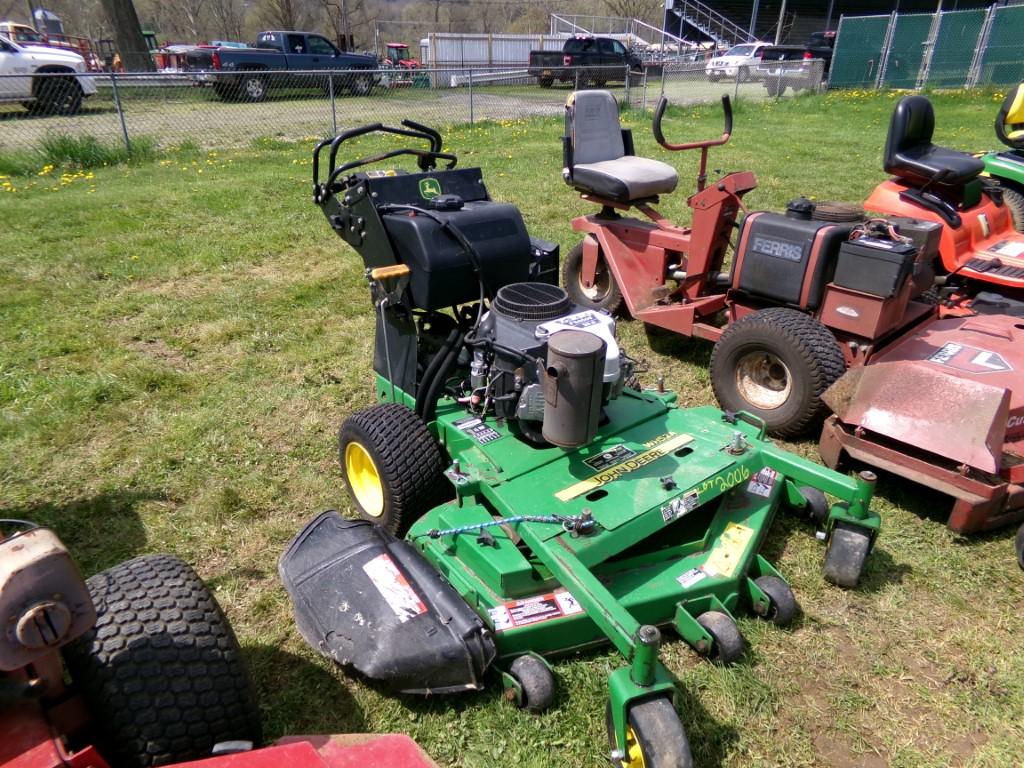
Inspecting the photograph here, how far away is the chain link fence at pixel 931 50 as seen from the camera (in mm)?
18797

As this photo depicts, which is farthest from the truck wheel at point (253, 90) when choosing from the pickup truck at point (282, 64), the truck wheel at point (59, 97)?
the truck wheel at point (59, 97)

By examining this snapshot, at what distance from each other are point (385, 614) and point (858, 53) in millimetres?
23229

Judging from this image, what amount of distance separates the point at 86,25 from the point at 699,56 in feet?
141

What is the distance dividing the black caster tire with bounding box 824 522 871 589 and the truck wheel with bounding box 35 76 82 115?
14899 mm

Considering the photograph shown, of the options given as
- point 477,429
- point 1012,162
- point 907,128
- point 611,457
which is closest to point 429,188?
point 477,429

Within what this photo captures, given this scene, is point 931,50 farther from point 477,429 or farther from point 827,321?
point 477,429

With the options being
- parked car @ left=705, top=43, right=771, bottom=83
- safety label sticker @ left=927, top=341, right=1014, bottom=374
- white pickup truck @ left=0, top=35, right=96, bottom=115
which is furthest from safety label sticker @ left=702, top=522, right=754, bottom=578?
parked car @ left=705, top=43, right=771, bottom=83

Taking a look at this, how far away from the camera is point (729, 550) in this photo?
2707 millimetres

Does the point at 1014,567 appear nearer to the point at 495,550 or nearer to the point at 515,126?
the point at 495,550

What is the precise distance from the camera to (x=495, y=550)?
2496 millimetres

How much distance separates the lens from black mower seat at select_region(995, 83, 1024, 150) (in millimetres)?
6172

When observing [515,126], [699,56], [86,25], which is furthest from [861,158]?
[86,25]

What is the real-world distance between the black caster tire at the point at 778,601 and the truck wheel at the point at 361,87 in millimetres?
16900

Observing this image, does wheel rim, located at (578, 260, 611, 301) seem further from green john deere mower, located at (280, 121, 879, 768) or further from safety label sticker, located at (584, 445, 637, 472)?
safety label sticker, located at (584, 445, 637, 472)
